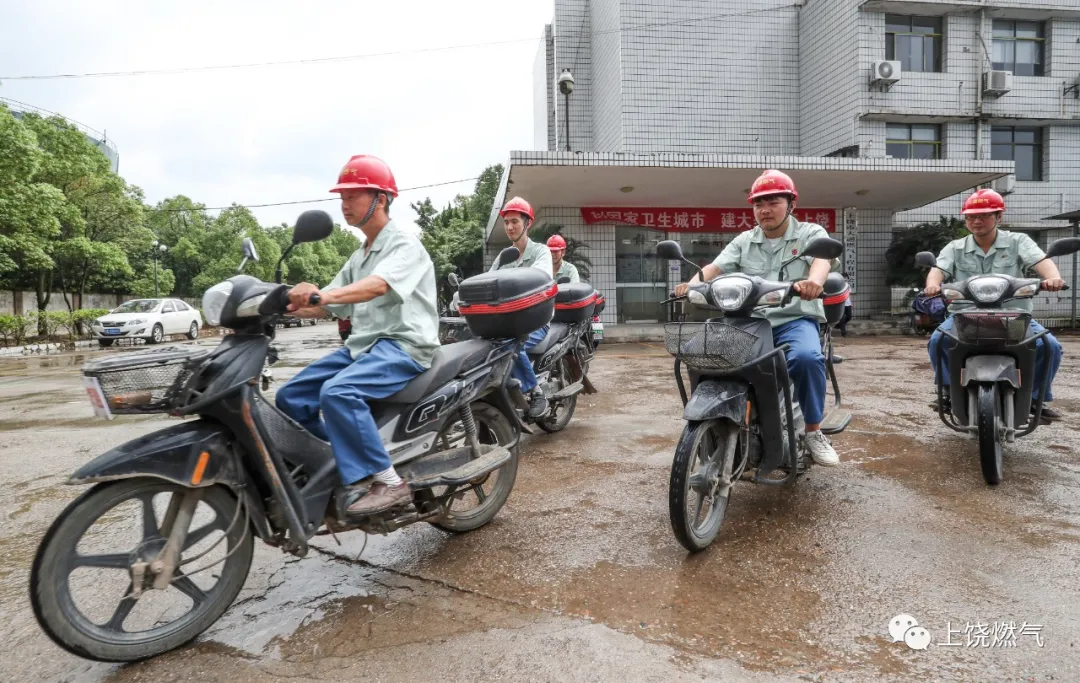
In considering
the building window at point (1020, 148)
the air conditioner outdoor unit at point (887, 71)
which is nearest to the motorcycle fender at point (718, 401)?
the air conditioner outdoor unit at point (887, 71)

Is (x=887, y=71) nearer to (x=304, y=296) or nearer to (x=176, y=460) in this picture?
(x=304, y=296)

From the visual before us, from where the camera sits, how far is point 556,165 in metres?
11.6

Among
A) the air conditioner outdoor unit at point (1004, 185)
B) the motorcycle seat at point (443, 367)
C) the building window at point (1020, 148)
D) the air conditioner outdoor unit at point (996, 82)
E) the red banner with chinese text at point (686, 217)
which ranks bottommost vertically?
the motorcycle seat at point (443, 367)

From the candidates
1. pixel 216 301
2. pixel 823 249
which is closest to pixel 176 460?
pixel 216 301

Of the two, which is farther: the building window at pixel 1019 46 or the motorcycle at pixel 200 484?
the building window at pixel 1019 46

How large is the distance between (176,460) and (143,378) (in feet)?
0.94

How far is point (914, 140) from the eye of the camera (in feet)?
55.1

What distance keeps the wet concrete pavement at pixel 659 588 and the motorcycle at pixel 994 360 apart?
29cm

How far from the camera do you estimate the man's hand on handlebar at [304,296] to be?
2287 millimetres

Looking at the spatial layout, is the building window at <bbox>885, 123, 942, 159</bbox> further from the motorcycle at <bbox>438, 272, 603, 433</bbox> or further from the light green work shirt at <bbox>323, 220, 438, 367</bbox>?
the light green work shirt at <bbox>323, 220, 438, 367</bbox>

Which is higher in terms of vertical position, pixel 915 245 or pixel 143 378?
pixel 915 245

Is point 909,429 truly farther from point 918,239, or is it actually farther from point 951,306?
point 918,239

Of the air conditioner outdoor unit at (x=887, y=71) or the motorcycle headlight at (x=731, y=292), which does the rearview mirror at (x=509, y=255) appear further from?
the air conditioner outdoor unit at (x=887, y=71)

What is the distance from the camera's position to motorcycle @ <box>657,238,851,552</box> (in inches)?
112
